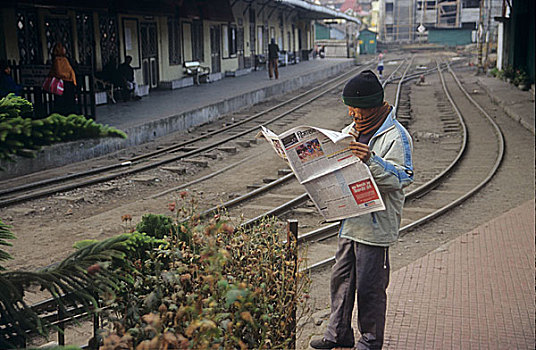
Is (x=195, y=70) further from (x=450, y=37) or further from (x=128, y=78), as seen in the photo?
(x=450, y=37)

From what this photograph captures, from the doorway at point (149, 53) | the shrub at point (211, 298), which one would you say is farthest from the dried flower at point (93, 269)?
the doorway at point (149, 53)

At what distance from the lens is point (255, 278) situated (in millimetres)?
3564

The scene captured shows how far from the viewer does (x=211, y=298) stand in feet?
9.45

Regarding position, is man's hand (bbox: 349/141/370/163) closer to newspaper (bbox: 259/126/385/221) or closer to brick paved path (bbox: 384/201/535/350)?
newspaper (bbox: 259/126/385/221)

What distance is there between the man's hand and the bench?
22.9m

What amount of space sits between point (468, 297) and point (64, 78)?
34.6 feet

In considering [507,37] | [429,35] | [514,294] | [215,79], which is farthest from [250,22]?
[429,35]

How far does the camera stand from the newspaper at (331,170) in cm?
330

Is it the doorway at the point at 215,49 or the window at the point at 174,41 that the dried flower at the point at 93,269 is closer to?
the window at the point at 174,41

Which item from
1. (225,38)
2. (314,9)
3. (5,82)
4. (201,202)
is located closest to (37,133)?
(201,202)

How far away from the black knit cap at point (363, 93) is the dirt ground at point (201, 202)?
187cm

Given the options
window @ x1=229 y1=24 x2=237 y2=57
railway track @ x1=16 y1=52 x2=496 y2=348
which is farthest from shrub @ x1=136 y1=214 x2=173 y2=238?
window @ x1=229 y1=24 x2=237 y2=57

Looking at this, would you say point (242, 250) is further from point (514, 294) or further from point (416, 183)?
point (416, 183)

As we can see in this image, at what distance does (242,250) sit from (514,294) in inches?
105
